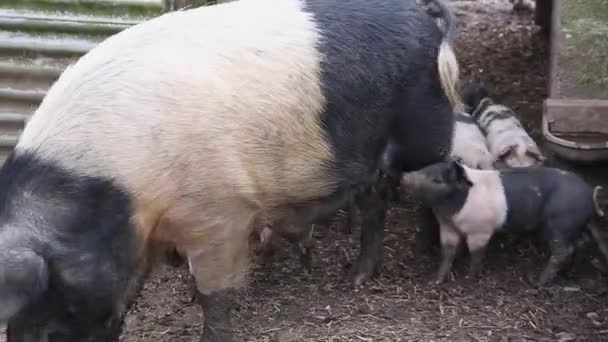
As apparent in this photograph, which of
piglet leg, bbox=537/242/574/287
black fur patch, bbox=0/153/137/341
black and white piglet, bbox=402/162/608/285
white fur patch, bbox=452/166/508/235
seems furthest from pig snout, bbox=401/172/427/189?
black fur patch, bbox=0/153/137/341

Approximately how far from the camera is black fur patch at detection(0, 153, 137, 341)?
9.21 feet

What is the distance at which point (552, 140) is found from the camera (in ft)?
14.2

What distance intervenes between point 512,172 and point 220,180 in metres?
1.71

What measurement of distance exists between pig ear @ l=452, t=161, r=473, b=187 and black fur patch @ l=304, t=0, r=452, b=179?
10.6 inches

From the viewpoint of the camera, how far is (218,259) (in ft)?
10.7

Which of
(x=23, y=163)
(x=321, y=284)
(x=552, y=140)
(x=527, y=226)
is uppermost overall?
(x=23, y=163)

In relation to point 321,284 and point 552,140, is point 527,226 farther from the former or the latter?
point 321,284

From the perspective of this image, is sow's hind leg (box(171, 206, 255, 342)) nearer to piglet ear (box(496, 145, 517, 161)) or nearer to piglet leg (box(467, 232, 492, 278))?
piglet leg (box(467, 232, 492, 278))

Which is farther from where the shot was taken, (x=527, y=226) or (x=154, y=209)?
(x=527, y=226)

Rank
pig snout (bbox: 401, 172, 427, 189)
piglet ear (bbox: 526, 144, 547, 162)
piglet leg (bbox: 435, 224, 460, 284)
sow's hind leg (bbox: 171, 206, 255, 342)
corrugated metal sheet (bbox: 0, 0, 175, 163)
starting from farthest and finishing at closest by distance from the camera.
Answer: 1. corrugated metal sheet (bbox: 0, 0, 175, 163)
2. piglet ear (bbox: 526, 144, 547, 162)
3. piglet leg (bbox: 435, 224, 460, 284)
4. pig snout (bbox: 401, 172, 427, 189)
5. sow's hind leg (bbox: 171, 206, 255, 342)

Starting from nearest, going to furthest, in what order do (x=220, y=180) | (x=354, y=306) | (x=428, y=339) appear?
1. (x=220, y=180)
2. (x=428, y=339)
3. (x=354, y=306)

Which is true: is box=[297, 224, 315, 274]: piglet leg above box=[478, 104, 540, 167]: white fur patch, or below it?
below

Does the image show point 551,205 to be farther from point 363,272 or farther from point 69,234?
point 69,234

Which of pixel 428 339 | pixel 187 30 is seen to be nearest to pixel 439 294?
pixel 428 339
